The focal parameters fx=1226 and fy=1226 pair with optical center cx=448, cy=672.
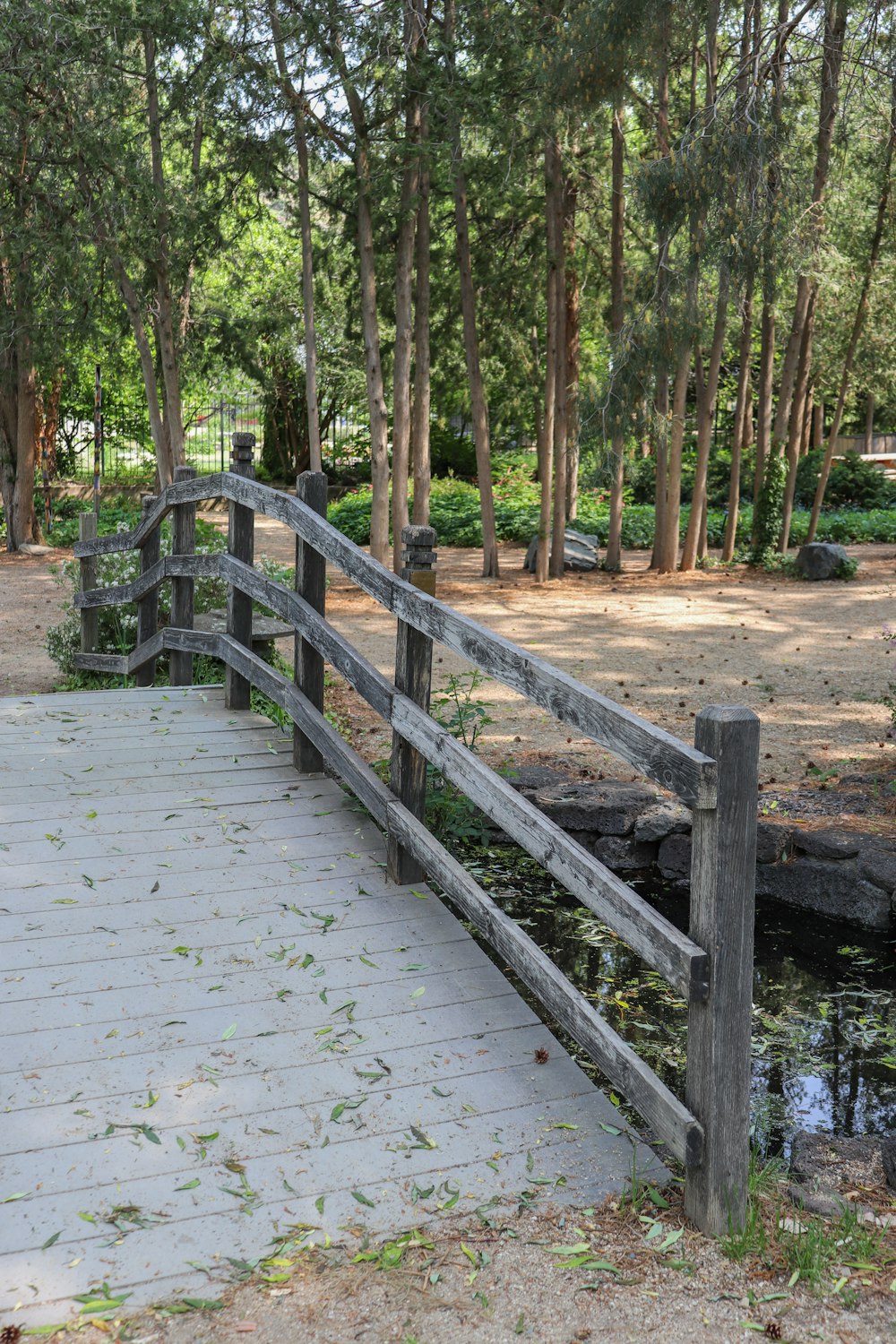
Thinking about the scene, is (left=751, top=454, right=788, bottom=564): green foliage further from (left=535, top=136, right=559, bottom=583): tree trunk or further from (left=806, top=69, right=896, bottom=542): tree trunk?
(left=535, top=136, right=559, bottom=583): tree trunk

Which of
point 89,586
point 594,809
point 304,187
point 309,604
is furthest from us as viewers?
point 304,187

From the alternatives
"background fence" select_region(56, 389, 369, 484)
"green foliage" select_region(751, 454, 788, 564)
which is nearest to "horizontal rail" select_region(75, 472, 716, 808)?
"green foliage" select_region(751, 454, 788, 564)

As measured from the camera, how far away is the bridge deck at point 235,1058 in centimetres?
259

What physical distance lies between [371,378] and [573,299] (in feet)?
22.0

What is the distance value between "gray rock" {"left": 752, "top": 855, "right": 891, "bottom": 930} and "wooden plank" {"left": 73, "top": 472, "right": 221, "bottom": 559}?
3.34 meters

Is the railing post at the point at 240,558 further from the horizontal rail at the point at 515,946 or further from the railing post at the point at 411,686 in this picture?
the railing post at the point at 411,686

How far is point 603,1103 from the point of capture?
10.1ft

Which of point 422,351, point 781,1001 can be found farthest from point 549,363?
point 781,1001

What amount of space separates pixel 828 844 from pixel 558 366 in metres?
11.7

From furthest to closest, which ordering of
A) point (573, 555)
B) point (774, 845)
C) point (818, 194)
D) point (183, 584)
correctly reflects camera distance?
point (573, 555), point (818, 194), point (183, 584), point (774, 845)

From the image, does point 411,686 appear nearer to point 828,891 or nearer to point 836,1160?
point 836,1160

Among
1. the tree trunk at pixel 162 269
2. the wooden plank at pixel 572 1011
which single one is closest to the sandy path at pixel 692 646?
the tree trunk at pixel 162 269

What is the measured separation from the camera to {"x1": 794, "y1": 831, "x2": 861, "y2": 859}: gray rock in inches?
235

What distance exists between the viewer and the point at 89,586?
8.62 metres
